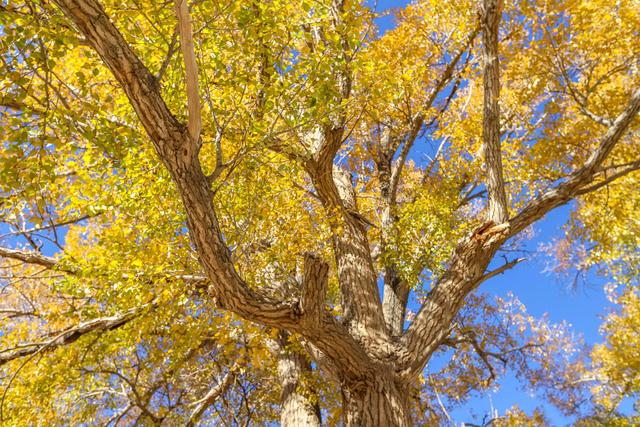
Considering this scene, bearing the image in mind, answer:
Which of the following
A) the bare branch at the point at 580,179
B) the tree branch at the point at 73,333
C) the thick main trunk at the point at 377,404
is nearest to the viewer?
the thick main trunk at the point at 377,404

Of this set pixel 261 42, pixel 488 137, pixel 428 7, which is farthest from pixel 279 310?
pixel 428 7

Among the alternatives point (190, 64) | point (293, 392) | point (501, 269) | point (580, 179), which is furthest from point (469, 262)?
point (190, 64)

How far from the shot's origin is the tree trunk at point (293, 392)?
7.31m

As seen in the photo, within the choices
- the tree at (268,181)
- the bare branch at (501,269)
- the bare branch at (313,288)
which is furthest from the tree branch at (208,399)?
the bare branch at (501,269)

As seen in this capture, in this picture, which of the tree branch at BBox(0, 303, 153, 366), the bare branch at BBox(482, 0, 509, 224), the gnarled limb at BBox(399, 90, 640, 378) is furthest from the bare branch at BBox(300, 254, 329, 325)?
the tree branch at BBox(0, 303, 153, 366)

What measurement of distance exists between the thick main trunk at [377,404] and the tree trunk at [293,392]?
2.15m

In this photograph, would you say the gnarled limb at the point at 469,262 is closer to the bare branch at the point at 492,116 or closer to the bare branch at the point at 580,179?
the bare branch at the point at 580,179

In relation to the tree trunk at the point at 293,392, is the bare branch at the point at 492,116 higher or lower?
higher

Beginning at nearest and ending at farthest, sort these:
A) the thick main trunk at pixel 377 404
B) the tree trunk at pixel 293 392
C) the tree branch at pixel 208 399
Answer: the thick main trunk at pixel 377 404 → the tree trunk at pixel 293 392 → the tree branch at pixel 208 399

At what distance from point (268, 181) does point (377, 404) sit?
3.06m

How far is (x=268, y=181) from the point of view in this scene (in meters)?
6.07

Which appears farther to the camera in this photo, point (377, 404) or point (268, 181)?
point (268, 181)

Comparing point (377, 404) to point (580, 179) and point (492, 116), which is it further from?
point (492, 116)

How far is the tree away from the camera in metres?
3.66
